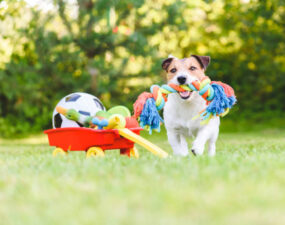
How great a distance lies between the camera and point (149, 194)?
7.32ft

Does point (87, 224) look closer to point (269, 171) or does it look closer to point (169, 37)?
point (269, 171)

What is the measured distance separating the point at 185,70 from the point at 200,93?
12.0 inches

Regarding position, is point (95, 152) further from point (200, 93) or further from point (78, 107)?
point (200, 93)

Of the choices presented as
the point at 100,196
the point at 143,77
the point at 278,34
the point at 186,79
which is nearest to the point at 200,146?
the point at 186,79

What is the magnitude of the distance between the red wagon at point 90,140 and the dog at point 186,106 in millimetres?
497

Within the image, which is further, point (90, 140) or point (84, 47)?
point (84, 47)

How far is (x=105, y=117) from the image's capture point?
4.62m

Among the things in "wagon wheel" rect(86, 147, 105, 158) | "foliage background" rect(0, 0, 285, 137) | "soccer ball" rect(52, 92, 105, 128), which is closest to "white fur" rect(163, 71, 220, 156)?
"wagon wheel" rect(86, 147, 105, 158)

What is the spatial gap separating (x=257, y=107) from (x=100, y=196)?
38.2ft

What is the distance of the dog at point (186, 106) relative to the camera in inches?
163

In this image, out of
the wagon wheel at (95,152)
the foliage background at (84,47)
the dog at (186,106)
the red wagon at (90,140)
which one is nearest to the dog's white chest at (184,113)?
the dog at (186,106)

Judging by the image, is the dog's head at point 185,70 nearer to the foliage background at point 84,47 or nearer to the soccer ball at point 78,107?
the soccer ball at point 78,107

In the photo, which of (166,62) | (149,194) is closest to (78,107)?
(166,62)

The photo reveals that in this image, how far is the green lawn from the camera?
187 centimetres
